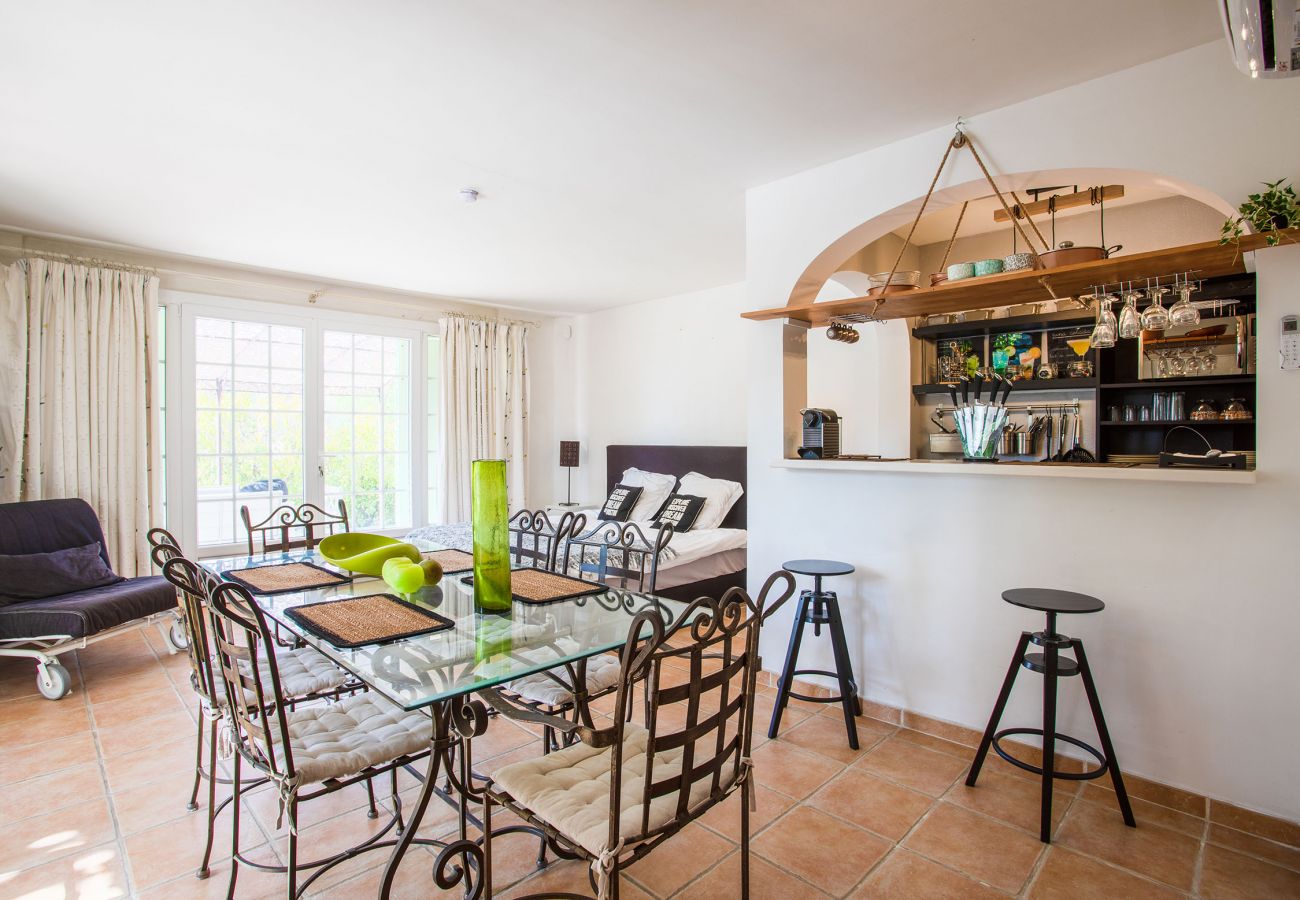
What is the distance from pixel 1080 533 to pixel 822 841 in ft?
4.73

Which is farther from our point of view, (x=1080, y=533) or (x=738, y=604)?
(x=1080, y=533)

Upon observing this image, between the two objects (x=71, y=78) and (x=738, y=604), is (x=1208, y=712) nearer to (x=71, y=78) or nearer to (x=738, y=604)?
(x=738, y=604)

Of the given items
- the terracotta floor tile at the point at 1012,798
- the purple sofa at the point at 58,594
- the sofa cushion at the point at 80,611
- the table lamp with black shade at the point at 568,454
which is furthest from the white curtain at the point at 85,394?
the terracotta floor tile at the point at 1012,798

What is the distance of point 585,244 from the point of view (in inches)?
169

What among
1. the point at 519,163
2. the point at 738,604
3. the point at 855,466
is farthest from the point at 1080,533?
the point at 519,163

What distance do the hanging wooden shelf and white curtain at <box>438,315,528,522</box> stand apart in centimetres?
357

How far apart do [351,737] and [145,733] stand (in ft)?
5.84

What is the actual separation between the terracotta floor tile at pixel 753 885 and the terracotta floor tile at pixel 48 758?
2.42 metres

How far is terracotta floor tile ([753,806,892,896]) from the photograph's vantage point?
1.87 meters

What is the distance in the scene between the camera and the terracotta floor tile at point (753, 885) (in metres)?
1.79

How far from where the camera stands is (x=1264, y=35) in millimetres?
1277

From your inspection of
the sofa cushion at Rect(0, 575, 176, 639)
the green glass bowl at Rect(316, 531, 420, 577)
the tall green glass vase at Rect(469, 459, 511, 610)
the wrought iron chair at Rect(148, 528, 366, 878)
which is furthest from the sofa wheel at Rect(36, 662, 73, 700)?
the tall green glass vase at Rect(469, 459, 511, 610)

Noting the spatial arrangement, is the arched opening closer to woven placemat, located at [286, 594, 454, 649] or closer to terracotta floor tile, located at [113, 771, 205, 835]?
woven placemat, located at [286, 594, 454, 649]

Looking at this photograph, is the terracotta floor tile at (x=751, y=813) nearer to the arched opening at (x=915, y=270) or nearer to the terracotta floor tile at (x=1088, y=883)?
the terracotta floor tile at (x=1088, y=883)
